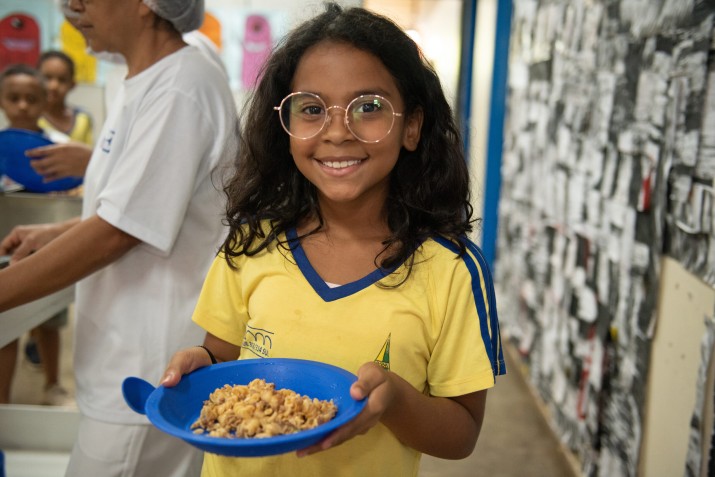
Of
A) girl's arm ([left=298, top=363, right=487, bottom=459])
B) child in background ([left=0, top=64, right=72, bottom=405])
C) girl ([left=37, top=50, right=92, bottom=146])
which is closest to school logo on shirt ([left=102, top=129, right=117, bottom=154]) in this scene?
girl's arm ([left=298, top=363, right=487, bottom=459])

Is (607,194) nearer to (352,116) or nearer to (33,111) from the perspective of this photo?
(352,116)

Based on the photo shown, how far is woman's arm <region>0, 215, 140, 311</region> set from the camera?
4.03ft

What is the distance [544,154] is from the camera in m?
3.11

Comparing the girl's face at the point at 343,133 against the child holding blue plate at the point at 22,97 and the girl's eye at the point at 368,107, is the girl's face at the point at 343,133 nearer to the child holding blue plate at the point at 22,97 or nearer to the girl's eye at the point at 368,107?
the girl's eye at the point at 368,107

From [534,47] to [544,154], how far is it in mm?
635

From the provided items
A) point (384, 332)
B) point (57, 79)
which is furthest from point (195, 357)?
point (57, 79)

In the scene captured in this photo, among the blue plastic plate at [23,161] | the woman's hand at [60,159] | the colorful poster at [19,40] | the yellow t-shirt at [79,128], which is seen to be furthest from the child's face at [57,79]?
the woman's hand at [60,159]

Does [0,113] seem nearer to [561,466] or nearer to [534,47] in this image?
[534,47]

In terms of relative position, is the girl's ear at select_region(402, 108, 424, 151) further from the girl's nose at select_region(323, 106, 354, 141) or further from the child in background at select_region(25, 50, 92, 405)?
the child in background at select_region(25, 50, 92, 405)

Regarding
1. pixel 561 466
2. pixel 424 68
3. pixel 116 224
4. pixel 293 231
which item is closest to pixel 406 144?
pixel 424 68

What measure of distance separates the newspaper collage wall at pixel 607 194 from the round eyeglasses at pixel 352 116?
85 centimetres

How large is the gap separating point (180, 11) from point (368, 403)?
0.99m

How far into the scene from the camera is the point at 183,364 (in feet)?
3.37

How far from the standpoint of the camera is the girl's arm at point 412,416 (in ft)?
2.82
